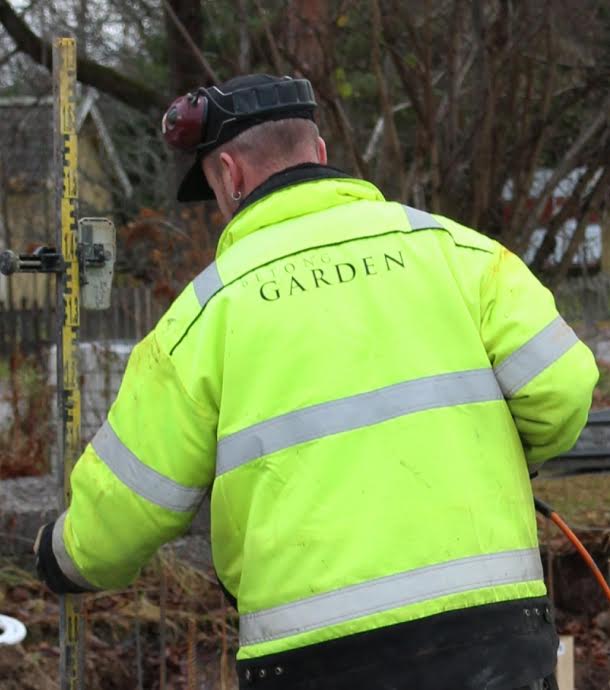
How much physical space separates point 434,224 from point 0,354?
18.1 ft

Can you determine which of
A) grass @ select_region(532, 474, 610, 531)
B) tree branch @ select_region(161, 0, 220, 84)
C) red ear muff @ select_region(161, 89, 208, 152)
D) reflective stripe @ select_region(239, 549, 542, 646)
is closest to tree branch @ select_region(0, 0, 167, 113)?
tree branch @ select_region(161, 0, 220, 84)

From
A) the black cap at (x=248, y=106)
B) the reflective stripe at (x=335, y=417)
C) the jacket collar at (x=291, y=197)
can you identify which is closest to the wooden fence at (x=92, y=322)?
the black cap at (x=248, y=106)

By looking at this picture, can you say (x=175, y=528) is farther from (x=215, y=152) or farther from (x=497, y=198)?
(x=497, y=198)

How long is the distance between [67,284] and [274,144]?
913 mm

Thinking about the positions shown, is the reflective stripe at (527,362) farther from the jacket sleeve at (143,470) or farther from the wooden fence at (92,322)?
the wooden fence at (92,322)

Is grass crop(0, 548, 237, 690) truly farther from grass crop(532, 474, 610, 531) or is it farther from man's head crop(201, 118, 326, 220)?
man's head crop(201, 118, 326, 220)

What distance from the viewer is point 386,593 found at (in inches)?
82.4

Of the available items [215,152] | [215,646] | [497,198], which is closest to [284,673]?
[215,152]

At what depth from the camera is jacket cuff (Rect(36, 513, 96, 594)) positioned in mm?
2469

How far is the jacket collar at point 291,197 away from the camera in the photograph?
91.9 inches

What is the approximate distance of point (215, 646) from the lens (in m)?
4.61

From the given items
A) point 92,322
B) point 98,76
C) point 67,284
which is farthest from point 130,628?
point 98,76

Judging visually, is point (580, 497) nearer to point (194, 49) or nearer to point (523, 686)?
point (194, 49)

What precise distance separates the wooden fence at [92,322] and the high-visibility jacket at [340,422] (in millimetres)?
3219
